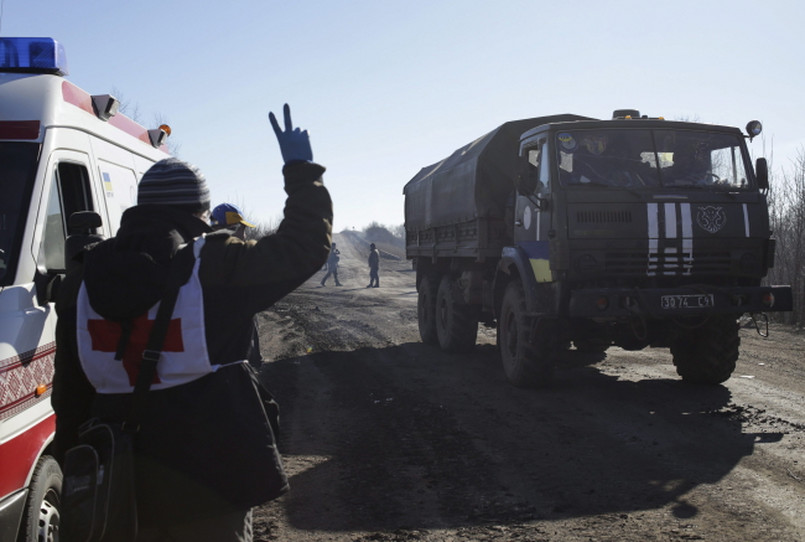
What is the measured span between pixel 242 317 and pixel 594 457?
4.05 meters

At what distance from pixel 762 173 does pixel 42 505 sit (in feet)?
24.1

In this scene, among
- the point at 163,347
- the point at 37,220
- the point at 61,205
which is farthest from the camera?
the point at 61,205

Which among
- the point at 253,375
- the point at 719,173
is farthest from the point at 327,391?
the point at 253,375

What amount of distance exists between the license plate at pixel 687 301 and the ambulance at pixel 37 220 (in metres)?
4.95

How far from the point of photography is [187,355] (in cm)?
210

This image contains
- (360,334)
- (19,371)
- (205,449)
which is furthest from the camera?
(360,334)

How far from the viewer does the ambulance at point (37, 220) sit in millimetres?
3137

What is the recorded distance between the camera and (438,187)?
11820 millimetres

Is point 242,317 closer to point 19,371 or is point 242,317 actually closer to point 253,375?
point 253,375

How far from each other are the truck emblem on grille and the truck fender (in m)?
1.75

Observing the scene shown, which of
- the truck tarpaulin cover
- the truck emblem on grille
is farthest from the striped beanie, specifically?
the truck tarpaulin cover

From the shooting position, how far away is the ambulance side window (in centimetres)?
393

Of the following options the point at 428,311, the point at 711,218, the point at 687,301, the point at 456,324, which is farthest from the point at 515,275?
the point at 428,311

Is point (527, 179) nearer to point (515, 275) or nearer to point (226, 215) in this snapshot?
point (515, 275)
